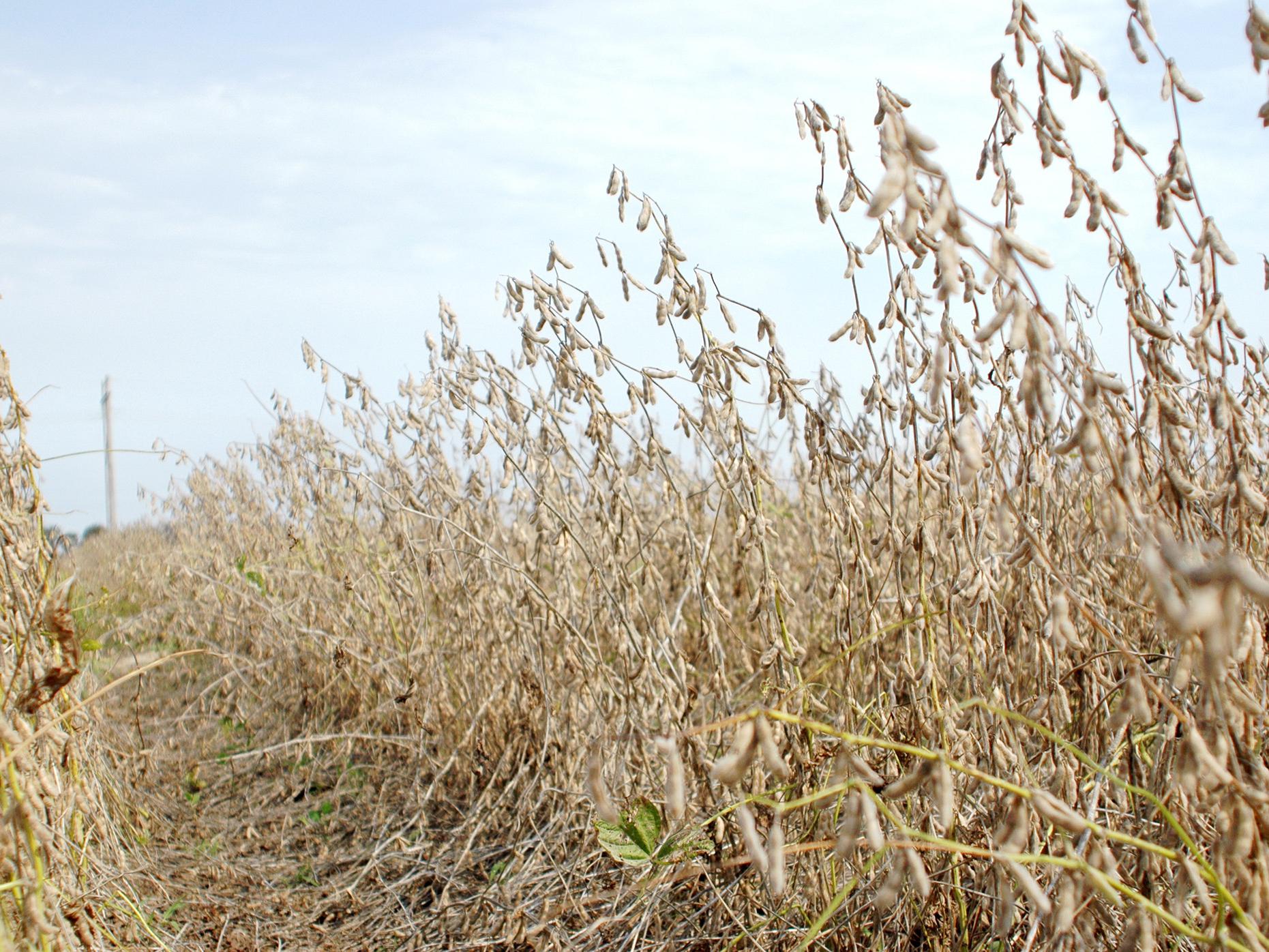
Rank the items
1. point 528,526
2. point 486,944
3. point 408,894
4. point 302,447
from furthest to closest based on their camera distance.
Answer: point 302,447 < point 528,526 < point 408,894 < point 486,944

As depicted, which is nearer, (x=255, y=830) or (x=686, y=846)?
(x=686, y=846)

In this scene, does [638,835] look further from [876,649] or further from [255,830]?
[255,830]

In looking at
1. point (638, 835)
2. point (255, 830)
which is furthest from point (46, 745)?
point (255, 830)

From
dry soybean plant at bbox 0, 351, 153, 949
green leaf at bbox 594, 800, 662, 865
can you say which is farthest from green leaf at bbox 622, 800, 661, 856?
dry soybean plant at bbox 0, 351, 153, 949

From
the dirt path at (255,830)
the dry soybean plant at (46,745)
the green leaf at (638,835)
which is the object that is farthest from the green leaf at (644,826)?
the dry soybean plant at (46,745)

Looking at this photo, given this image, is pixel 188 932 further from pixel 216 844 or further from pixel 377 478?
pixel 377 478

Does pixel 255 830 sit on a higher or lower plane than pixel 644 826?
lower

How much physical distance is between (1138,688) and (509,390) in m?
1.95

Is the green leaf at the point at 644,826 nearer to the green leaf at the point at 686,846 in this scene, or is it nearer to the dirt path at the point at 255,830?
the green leaf at the point at 686,846

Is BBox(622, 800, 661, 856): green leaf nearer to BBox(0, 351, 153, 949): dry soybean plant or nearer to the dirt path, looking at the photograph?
the dirt path

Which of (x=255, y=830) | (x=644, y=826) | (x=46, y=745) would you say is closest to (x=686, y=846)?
(x=644, y=826)

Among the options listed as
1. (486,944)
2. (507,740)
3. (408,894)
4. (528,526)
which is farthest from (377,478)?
(486,944)

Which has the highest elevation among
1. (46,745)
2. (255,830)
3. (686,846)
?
(46,745)

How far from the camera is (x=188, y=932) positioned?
9.12 feet
